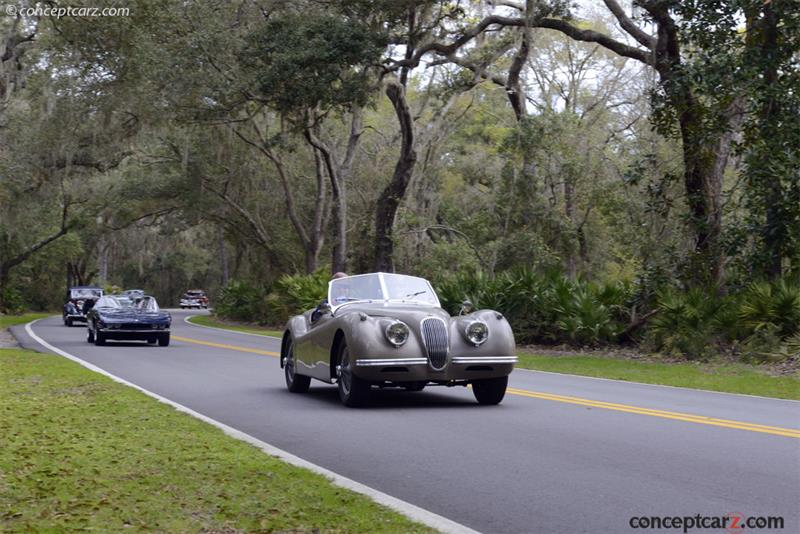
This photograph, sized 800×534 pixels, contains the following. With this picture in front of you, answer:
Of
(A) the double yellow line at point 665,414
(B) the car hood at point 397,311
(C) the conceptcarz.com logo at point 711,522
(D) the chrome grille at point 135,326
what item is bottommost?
(C) the conceptcarz.com logo at point 711,522

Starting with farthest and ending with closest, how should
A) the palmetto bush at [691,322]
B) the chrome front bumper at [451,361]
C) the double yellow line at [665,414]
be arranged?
the palmetto bush at [691,322] < the chrome front bumper at [451,361] < the double yellow line at [665,414]

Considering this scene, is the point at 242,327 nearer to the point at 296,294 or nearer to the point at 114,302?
the point at 296,294

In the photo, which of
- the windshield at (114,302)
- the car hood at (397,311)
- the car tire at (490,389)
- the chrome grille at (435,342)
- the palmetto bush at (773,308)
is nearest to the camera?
the chrome grille at (435,342)

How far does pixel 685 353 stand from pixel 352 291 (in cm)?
1070

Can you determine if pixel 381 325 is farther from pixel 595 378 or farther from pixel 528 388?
pixel 595 378

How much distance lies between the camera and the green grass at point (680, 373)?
1625 centimetres

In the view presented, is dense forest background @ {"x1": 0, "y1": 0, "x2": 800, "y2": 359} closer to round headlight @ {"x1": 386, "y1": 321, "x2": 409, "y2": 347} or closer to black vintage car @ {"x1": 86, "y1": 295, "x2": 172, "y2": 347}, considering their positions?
black vintage car @ {"x1": 86, "y1": 295, "x2": 172, "y2": 347}

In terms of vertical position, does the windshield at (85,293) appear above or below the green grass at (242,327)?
above

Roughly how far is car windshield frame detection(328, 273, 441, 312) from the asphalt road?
1313mm

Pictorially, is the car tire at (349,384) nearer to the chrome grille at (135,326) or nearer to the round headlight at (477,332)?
the round headlight at (477,332)

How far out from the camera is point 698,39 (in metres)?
22.6

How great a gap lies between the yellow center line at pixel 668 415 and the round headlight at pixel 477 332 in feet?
5.60

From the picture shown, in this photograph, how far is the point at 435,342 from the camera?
40.2ft

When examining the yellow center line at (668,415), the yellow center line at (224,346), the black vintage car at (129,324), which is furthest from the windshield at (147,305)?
the yellow center line at (668,415)
